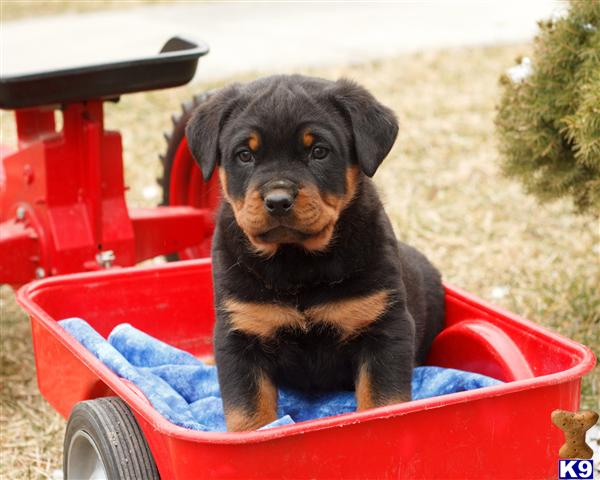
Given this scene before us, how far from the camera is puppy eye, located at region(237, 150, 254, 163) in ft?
7.84

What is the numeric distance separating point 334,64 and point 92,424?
20.8 feet

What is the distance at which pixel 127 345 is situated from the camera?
10.1 feet

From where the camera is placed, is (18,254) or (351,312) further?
(18,254)

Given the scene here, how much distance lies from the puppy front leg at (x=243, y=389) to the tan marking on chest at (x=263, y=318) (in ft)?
0.17

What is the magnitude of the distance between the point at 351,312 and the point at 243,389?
329 millimetres

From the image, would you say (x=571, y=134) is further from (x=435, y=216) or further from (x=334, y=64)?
(x=334, y=64)

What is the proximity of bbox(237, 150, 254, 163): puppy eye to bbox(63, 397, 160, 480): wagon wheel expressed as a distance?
65cm

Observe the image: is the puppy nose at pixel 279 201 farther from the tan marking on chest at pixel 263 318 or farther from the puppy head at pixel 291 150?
the tan marking on chest at pixel 263 318

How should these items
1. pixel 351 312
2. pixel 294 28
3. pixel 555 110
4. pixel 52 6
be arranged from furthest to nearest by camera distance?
1. pixel 52 6
2. pixel 294 28
3. pixel 555 110
4. pixel 351 312

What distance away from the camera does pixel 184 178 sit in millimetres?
4047

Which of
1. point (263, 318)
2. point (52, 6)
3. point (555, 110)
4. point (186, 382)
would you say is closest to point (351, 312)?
point (263, 318)

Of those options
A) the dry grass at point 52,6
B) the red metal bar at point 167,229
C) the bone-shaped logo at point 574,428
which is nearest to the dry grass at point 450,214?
the red metal bar at point 167,229
